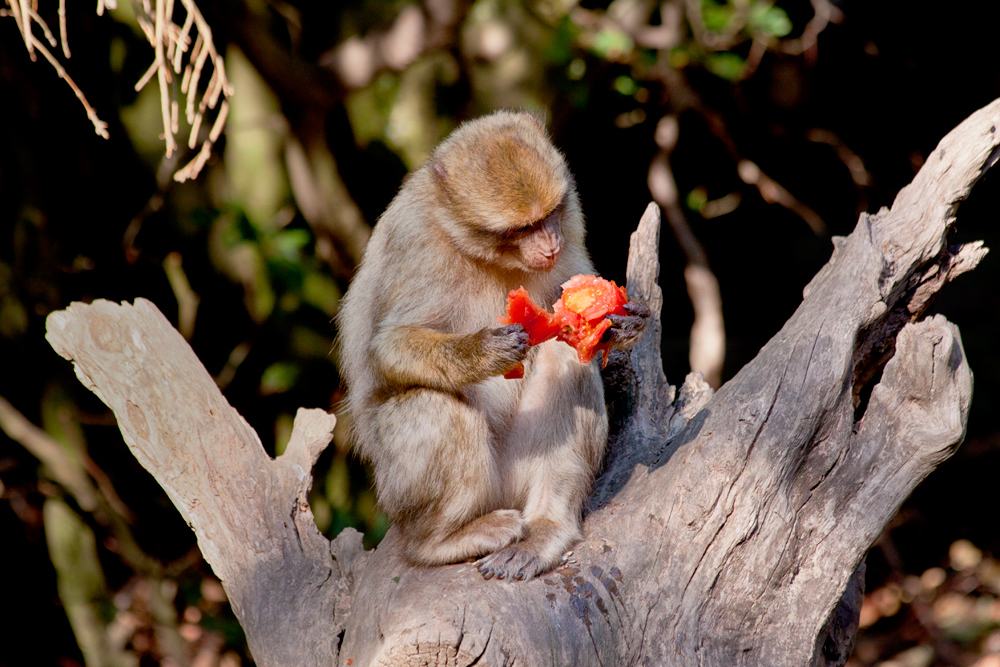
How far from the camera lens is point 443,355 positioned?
9.53 ft

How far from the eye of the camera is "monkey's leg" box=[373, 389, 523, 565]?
290 centimetres

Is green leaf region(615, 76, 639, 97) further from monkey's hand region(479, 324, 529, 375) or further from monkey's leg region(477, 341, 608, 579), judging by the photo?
monkey's hand region(479, 324, 529, 375)

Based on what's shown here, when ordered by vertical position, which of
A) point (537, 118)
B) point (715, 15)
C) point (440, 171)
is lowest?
point (715, 15)

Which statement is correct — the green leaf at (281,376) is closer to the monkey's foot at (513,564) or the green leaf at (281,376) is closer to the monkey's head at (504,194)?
the monkey's head at (504,194)

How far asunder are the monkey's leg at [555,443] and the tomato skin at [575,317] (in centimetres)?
24

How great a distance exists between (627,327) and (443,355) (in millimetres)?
653

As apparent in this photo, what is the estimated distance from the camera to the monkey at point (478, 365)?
291 centimetres

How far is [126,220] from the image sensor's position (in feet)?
18.1

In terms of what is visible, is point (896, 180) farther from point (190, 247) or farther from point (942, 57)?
point (190, 247)

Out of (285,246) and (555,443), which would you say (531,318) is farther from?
(285,246)

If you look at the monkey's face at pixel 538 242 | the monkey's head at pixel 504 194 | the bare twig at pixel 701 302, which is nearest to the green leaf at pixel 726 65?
the bare twig at pixel 701 302

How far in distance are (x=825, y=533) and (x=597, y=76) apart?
3.56 metres

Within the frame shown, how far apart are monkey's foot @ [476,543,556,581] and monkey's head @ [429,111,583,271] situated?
1.01 m

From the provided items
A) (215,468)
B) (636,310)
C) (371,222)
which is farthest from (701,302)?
(215,468)
